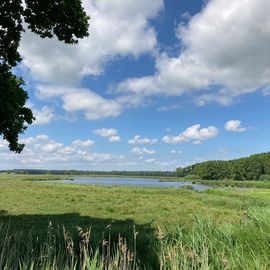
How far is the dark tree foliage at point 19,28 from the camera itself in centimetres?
1614

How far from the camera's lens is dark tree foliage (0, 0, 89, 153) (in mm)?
16141

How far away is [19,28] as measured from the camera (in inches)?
665

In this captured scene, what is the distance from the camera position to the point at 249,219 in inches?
451

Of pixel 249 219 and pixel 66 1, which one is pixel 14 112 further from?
pixel 249 219

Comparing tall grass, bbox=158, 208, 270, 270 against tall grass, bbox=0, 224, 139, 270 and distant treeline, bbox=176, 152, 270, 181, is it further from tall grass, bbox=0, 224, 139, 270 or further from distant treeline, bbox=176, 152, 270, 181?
distant treeline, bbox=176, 152, 270, 181

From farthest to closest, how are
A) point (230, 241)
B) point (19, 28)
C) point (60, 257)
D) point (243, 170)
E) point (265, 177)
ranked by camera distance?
point (243, 170)
point (265, 177)
point (19, 28)
point (230, 241)
point (60, 257)

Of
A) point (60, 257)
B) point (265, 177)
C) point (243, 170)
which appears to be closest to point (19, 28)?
point (60, 257)

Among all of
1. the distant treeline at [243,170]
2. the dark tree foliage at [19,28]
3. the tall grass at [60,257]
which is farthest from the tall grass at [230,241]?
the distant treeline at [243,170]

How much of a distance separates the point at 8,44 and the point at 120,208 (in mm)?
17797

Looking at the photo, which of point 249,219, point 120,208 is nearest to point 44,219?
point 120,208

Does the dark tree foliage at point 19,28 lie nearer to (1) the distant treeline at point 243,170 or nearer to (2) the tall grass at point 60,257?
(2) the tall grass at point 60,257

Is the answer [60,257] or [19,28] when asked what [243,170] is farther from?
[60,257]

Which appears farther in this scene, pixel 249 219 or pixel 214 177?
pixel 214 177

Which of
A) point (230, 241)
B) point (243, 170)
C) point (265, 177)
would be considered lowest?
point (230, 241)
